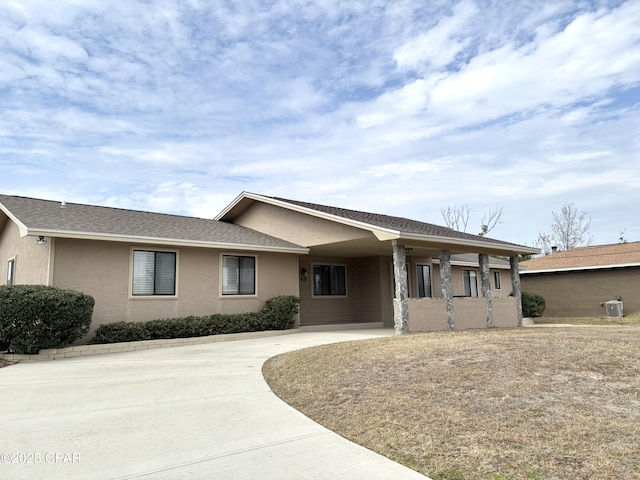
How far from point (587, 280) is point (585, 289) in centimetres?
48

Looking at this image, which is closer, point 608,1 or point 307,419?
point 307,419

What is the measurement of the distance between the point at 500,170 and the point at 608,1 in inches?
624

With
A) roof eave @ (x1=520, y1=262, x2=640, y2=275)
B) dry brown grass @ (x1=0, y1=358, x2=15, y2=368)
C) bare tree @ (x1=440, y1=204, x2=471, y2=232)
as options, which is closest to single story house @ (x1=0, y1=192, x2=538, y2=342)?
dry brown grass @ (x1=0, y1=358, x2=15, y2=368)

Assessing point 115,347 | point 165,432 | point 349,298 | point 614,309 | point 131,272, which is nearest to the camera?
point 165,432

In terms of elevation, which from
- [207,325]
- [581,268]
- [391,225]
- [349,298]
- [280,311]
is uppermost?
[391,225]

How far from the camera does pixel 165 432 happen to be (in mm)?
4859

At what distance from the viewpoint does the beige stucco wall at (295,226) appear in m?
14.4

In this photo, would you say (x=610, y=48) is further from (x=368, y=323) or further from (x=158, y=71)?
(x=158, y=71)

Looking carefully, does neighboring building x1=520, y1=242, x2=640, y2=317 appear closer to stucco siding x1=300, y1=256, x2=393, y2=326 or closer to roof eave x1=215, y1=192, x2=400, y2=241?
stucco siding x1=300, y1=256, x2=393, y2=326

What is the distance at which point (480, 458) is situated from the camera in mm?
3932

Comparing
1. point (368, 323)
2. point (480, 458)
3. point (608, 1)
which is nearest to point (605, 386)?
point (480, 458)

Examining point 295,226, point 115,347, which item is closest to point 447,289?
point 295,226

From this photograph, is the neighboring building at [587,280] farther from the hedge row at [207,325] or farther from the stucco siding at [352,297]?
the hedge row at [207,325]

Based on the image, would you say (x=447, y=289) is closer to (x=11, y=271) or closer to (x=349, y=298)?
(x=349, y=298)
